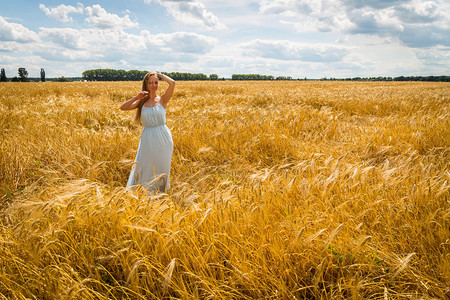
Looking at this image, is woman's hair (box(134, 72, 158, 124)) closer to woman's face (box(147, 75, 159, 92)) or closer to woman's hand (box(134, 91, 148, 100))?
woman's face (box(147, 75, 159, 92))

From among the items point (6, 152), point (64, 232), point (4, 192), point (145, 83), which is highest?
point (145, 83)

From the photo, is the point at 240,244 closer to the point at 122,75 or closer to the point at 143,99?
the point at 143,99

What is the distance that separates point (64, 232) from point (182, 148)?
3.09 m

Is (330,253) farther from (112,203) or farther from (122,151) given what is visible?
(122,151)

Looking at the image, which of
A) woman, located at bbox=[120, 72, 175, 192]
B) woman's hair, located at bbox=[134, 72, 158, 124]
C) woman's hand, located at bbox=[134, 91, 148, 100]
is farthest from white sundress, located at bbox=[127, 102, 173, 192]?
woman's hair, located at bbox=[134, 72, 158, 124]

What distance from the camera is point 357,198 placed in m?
2.16

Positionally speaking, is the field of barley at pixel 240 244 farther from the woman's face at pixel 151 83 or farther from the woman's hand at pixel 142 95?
the woman's face at pixel 151 83

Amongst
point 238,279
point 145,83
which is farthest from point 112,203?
point 145,83

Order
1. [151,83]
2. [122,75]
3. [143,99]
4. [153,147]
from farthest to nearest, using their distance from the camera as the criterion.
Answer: [122,75]
[143,99]
[151,83]
[153,147]

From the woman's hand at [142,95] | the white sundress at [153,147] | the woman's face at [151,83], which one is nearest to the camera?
the white sundress at [153,147]

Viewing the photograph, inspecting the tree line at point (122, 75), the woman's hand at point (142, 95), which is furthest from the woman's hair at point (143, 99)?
the tree line at point (122, 75)

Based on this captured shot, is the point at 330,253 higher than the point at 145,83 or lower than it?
lower

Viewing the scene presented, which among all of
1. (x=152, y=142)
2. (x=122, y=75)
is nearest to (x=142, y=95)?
(x=152, y=142)

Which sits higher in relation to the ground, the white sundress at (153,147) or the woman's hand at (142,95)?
the woman's hand at (142,95)
